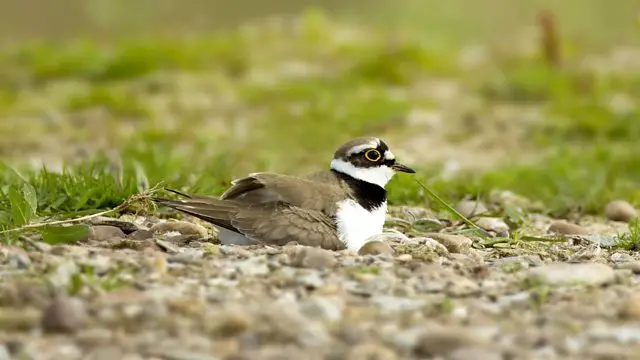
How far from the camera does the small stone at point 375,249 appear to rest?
234 inches

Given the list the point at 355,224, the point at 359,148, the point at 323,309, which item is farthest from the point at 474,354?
the point at 359,148

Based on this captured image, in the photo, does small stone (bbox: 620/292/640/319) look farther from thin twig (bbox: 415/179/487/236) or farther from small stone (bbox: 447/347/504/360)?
thin twig (bbox: 415/179/487/236)

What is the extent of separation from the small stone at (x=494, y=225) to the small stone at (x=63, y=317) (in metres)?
3.38

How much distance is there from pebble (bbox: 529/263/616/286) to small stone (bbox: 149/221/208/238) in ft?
6.80

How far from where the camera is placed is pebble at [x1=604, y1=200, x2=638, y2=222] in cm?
842

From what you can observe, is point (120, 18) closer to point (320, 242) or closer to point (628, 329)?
point (320, 242)

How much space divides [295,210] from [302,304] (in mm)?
1563

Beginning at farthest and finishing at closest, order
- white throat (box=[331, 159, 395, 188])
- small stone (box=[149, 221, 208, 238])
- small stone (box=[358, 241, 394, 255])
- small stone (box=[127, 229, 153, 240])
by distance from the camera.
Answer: white throat (box=[331, 159, 395, 188]) → small stone (box=[149, 221, 208, 238]) → small stone (box=[127, 229, 153, 240]) → small stone (box=[358, 241, 394, 255])

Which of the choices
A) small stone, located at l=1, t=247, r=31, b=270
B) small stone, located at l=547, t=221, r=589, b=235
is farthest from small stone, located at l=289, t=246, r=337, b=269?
small stone, located at l=547, t=221, r=589, b=235

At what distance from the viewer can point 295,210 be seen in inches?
245

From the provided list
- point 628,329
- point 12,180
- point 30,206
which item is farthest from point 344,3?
point 628,329

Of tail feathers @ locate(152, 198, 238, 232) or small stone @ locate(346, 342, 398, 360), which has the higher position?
tail feathers @ locate(152, 198, 238, 232)

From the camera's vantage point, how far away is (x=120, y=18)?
1867cm

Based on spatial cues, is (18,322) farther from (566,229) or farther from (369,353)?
(566,229)
